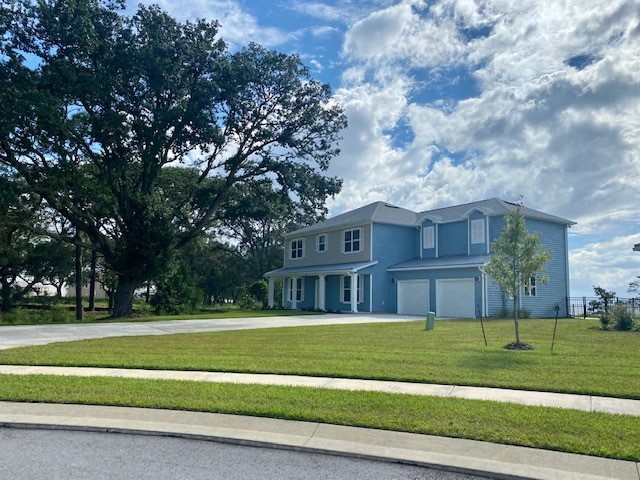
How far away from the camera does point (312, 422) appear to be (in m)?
6.41

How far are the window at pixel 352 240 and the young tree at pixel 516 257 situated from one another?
18992 mm

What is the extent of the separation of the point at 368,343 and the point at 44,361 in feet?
25.6

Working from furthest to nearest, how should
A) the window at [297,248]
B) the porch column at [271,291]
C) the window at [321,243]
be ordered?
1. the porch column at [271,291]
2. the window at [297,248]
3. the window at [321,243]

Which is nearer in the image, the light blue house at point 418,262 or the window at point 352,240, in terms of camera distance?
the light blue house at point 418,262

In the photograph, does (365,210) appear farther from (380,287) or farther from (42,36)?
(42,36)

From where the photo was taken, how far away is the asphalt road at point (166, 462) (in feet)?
16.1

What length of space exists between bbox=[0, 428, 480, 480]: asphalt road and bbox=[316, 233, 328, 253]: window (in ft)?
100

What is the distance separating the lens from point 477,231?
29.6 meters

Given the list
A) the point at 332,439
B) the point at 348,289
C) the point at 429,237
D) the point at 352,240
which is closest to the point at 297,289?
the point at 348,289

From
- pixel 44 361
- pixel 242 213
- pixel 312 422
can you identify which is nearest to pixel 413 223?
pixel 242 213

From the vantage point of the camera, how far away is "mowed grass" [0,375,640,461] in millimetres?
5699

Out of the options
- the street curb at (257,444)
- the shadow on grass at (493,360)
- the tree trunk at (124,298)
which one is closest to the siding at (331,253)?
the tree trunk at (124,298)

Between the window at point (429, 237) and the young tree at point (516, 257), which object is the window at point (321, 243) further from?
the young tree at point (516, 257)

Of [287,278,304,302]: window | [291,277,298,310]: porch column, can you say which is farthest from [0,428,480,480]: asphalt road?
[291,277,298,310]: porch column
